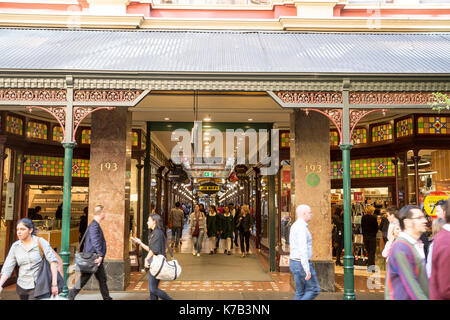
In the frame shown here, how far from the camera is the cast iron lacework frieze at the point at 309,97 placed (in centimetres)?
737

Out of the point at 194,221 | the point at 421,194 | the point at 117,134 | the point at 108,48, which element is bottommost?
the point at 194,221

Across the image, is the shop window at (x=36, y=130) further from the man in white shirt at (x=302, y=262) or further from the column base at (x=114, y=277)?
the man in white shirt at (x=302, y=262)

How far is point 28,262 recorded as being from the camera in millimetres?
5055

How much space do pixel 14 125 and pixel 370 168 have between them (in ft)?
32.3

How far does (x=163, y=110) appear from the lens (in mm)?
11148

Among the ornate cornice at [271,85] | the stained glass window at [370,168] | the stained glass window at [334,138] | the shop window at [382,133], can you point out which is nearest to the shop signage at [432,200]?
the stained glass window at [370,168]

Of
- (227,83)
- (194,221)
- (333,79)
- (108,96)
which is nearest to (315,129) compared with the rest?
(333,79)

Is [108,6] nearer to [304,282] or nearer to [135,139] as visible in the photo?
[135,139]

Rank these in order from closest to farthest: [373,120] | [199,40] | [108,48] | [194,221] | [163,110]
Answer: [108,48] → [199,40] → [163,110] → [373,120] → [194,221]

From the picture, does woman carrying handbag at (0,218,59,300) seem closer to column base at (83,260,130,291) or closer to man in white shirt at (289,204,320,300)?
man in white shirt at (289,204,320,300)

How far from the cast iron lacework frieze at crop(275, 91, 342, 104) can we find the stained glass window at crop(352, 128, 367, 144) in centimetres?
561

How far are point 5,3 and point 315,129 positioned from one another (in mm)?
8011

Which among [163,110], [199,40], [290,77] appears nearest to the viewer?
[290,77]

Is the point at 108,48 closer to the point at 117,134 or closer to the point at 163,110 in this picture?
the point at 117,134
